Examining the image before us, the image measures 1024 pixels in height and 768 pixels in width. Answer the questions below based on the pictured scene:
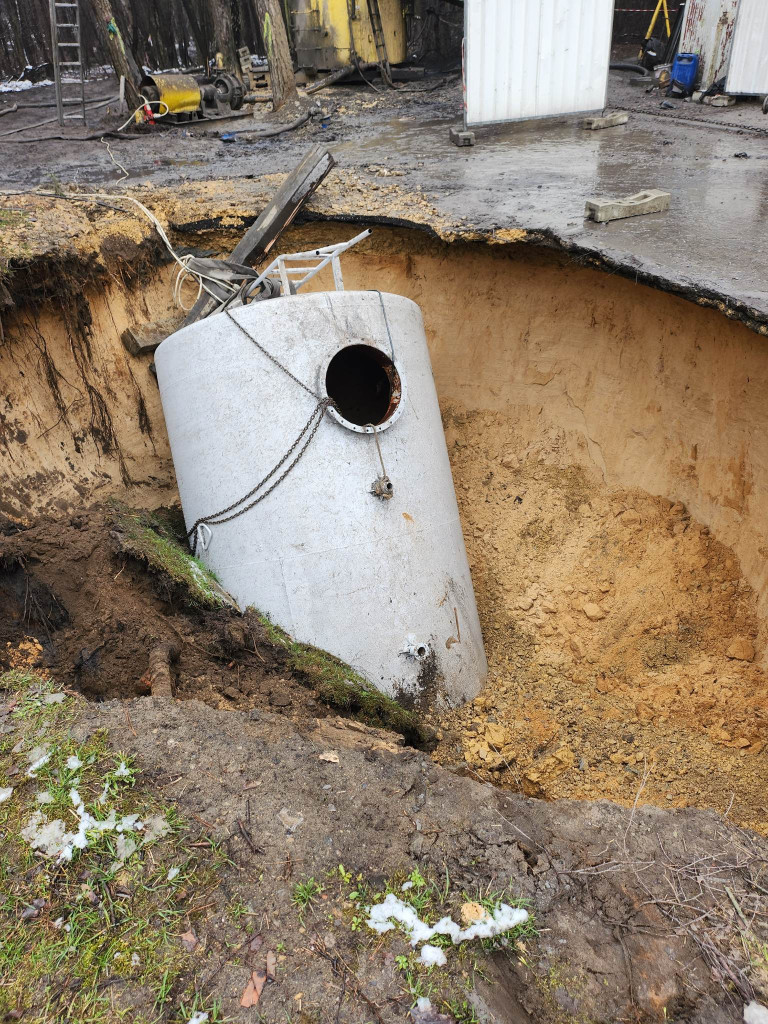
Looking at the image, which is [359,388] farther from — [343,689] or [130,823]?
[130,823]

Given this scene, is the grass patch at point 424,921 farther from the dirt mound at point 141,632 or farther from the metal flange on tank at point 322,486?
the metal flange on tank at point 322,486

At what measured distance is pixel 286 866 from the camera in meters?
2.51

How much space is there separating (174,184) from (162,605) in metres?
4.46

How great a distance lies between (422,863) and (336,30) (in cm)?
1269

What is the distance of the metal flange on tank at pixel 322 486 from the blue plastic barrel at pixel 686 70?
733 cm

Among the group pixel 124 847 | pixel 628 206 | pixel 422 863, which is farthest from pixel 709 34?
pixel 124 847

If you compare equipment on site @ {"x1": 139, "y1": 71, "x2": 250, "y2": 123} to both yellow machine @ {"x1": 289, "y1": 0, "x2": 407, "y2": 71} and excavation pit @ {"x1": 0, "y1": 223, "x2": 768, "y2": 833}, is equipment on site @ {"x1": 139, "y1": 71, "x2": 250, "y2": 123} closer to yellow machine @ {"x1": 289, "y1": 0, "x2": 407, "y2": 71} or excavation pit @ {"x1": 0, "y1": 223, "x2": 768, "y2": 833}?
yellow machine @ {"x1": 289, "y1": 0, "x2": 407, "y2": 71}

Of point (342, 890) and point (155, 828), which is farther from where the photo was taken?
point (155, 828)

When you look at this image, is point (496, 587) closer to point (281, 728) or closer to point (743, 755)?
point (743, 755)

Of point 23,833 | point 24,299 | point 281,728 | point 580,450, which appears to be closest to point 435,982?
point 281,728

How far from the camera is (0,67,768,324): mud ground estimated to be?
4570 mm

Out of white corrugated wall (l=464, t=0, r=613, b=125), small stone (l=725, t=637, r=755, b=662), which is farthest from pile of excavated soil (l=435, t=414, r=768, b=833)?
white corrugated wall (l=464, t=0, r=613, b=125)

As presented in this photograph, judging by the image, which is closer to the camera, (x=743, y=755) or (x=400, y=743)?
(x=400, y=743)

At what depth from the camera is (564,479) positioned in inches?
235
